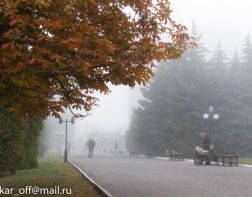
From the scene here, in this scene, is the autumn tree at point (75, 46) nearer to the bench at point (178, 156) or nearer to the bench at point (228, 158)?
the bench at point (228, 158)

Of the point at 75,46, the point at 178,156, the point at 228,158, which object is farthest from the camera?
the point at 178,156

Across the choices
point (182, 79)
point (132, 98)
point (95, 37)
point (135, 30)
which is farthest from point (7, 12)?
point (132, 98)

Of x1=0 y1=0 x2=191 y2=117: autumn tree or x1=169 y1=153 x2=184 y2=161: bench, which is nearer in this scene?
x1=0 y1=0 x2=191 y2=117: autumn tree

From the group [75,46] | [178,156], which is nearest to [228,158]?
[178,156]

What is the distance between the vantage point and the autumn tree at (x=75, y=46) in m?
8.50

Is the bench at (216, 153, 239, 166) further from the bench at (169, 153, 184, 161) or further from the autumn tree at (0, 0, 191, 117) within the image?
the autumn tree at (0, 0, 191, 117)

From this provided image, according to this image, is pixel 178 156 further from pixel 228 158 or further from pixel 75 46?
pixel 75 46

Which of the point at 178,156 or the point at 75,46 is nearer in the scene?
the point at 75,46

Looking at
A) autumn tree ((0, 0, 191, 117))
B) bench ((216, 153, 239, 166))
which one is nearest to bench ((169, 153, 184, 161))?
bench ((216, 153, 239, 166))

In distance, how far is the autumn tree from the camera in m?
8.50

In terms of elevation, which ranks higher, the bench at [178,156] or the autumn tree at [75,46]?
the autumn tree at [75,46]

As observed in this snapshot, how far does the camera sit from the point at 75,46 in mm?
8578

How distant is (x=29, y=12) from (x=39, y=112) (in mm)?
4814

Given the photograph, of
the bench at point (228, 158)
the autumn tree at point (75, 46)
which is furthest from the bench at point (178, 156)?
the autumn tree at point (75, 46)
